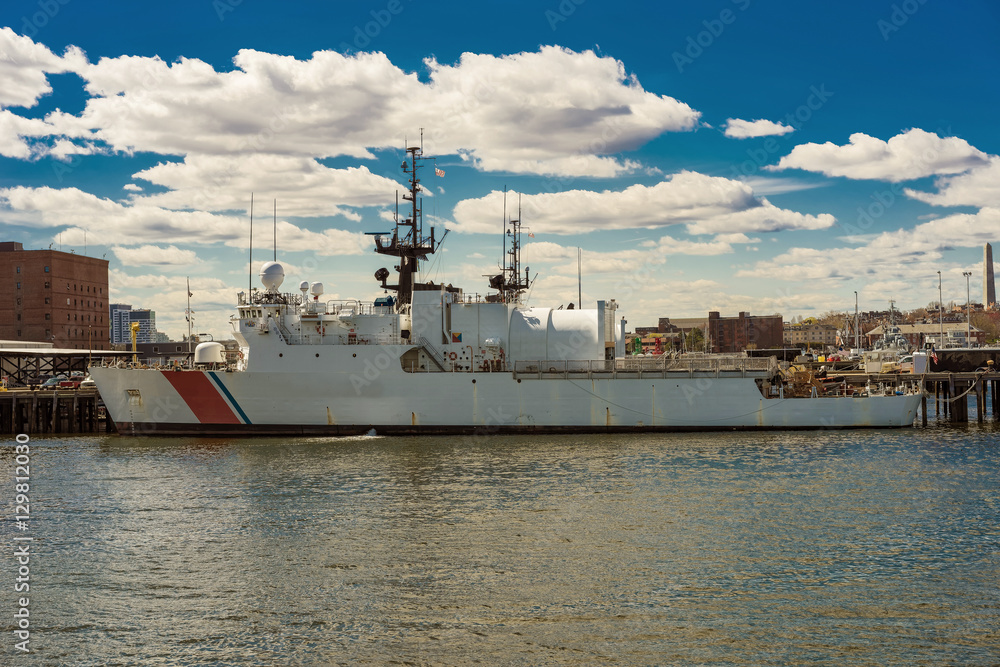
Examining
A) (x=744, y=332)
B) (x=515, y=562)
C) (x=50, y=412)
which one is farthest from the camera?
(x=744, y=332)

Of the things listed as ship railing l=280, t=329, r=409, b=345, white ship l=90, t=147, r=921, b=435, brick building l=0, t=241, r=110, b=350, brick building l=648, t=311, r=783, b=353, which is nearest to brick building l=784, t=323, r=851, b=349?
brick building l=648, t=311, r=783, b=353

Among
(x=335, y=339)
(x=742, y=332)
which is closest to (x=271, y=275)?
(x=335, y=339)

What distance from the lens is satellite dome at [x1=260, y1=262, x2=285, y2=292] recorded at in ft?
101

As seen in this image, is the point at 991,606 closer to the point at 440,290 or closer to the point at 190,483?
the point at 190,483

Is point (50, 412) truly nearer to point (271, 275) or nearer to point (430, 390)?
point (271, 275)

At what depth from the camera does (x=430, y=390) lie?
29094 mm

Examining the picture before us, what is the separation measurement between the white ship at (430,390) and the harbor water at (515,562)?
6.05 m

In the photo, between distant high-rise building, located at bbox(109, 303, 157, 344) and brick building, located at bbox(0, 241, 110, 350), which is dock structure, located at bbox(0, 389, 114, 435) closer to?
brick building, located at bbox(0, 241, 110, 350)

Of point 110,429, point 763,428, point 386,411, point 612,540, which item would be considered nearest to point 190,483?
point 386,411

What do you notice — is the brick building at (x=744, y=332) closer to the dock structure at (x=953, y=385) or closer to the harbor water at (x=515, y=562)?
the dock structure at (x=953, y=385)

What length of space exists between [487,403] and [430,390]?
2222 mm

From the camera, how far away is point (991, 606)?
11.0 meters

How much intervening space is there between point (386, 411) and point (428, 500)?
11688 millimetres

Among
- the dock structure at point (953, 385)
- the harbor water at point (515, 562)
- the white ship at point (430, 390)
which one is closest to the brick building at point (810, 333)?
the dock structure at point (953, 385)
